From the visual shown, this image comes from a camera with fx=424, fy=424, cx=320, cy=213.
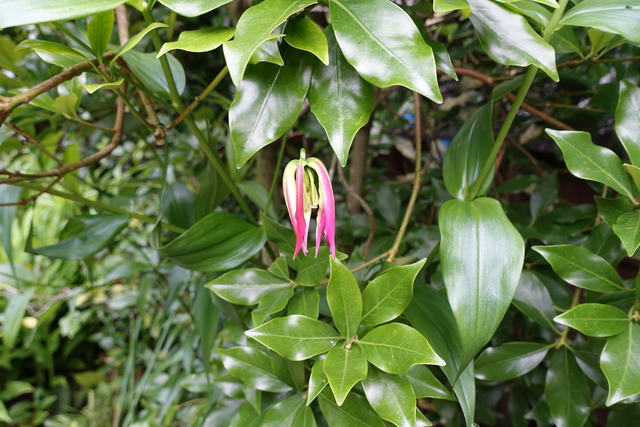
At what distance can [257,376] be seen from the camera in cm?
46

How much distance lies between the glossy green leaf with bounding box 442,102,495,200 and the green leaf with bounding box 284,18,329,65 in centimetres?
21

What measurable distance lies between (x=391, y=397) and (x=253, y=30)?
12.0 inches

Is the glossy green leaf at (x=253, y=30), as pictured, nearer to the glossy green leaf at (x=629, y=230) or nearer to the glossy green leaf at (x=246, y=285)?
the glossy green leaf at (x=246, y=285)

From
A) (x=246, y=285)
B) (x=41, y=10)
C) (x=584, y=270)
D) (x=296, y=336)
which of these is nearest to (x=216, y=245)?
(x=246, y=285)

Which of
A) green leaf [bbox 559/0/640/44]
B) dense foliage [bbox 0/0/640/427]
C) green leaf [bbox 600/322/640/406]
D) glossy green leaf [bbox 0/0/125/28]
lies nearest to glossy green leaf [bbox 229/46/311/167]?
dense foliage [bbox 0/0/640/427]

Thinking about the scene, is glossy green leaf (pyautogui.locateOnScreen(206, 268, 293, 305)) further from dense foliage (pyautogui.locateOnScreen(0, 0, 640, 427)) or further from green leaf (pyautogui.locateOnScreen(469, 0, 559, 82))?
green leaf (pyautogui.locateOnScreen(469, 0, 559, 82))

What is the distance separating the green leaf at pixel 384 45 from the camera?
0.98 feet

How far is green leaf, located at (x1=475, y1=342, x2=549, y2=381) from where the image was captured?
50cm

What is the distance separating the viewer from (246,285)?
0.45 meters

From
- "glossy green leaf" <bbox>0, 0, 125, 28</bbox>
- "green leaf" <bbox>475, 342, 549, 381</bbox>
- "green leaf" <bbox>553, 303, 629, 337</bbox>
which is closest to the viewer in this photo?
"glossy green leaf" <bbox>0, 0, 125, 28</bbox>

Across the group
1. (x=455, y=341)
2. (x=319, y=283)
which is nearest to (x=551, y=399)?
(x=455, y=341)

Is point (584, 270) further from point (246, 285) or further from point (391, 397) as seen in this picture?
point (246, 285)

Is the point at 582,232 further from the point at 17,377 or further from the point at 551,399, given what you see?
the point at 17,377

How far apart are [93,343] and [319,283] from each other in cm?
205
